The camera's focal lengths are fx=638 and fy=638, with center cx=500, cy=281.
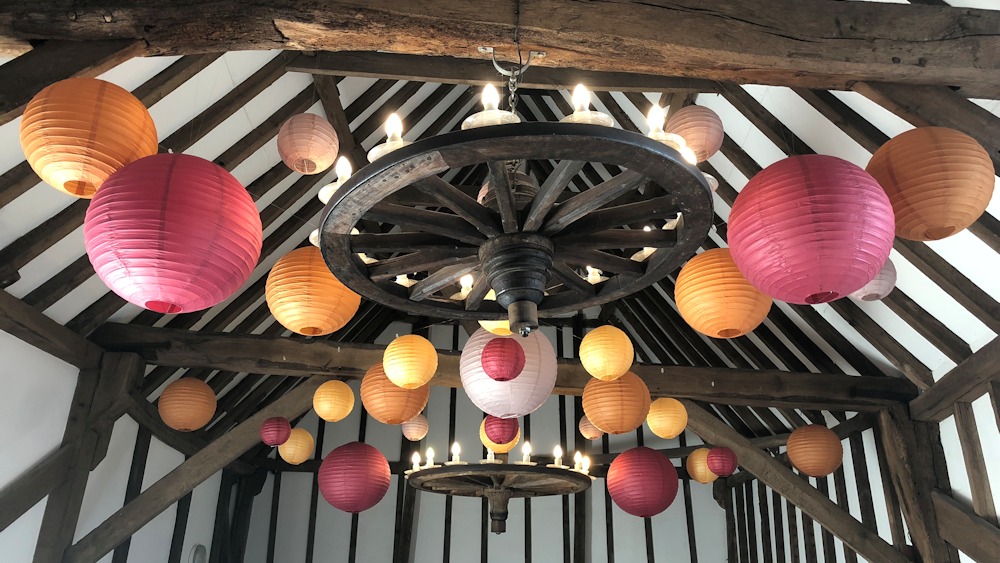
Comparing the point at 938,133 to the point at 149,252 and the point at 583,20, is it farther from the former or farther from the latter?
the point at 149,252

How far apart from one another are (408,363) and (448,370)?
2520 mm

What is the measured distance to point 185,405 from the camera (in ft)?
15.8

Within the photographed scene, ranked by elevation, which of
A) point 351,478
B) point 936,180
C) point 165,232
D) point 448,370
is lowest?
point 351,478

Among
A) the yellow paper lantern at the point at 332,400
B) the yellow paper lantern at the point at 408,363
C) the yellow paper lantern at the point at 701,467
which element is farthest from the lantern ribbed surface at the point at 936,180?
the yellow paper lantern at the point at 701,467

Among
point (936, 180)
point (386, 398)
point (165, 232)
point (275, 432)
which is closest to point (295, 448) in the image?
point (275, 432)

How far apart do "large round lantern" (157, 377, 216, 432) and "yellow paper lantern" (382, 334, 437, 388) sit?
6.51 feet

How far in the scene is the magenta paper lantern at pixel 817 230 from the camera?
5.82 ft

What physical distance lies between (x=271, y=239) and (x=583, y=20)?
408 cm

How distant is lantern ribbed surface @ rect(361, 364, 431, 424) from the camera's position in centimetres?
413

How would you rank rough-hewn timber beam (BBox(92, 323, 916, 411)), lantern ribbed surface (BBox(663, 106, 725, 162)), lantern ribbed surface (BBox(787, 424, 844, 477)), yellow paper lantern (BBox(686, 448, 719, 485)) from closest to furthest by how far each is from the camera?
lantern ribbed surface (BBox(663, 106, 725, 162)) < lantern ribbed surface (BBox(787, 424, 844, 477)) < rough-hewn timber beam (BBox(92, 323, 916, 411)) < yellow paper lantern (BBox(686, 448, 719, 485))

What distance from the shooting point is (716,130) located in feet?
11.9

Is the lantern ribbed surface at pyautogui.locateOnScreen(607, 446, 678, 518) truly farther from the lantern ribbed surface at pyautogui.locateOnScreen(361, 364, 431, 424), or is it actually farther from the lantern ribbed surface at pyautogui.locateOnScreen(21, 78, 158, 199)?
the lantern ribbed surface at pyautogui.locateOnScreen(21, 78, 158, 199)

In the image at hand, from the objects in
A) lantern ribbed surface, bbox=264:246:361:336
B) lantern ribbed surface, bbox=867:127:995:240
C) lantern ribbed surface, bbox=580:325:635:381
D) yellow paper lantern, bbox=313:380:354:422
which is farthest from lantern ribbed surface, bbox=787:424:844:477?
lantern ribbed surface, bbox=264:246:361:336

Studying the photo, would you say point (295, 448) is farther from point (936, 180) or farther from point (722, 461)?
point (936, 180)
